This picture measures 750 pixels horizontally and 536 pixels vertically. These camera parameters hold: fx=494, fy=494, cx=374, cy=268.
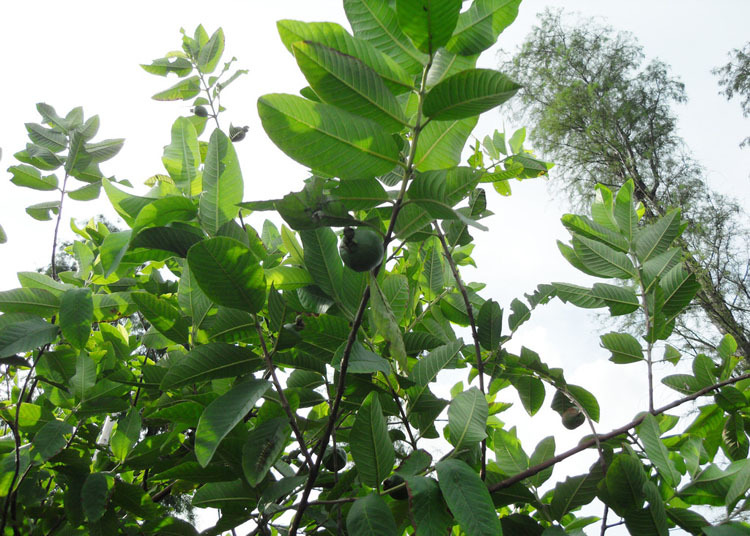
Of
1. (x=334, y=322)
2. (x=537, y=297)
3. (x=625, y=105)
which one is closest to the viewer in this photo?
(x=334, y=322)

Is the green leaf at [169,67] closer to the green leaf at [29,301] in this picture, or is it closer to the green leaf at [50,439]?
the green leaf at [29,301]

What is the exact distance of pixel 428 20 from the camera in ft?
1.87

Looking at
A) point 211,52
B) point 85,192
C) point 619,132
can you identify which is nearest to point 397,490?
point 85,192

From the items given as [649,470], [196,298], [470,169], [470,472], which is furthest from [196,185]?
[649,470]

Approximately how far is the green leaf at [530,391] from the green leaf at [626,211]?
41 centimetres

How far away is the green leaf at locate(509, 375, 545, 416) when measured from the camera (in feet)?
3.53

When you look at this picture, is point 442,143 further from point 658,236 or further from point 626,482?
point 658,236

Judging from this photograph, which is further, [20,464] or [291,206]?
[20,464]

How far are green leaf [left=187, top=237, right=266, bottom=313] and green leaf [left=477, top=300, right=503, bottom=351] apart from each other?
1.64 feet

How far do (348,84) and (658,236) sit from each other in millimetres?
866

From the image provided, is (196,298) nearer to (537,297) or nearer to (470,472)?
(470,472)

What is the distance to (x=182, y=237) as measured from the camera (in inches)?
28.5

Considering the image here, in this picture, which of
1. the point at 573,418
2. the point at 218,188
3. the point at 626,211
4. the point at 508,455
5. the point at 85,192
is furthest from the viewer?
the point at 85,192

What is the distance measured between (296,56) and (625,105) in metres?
12.7
